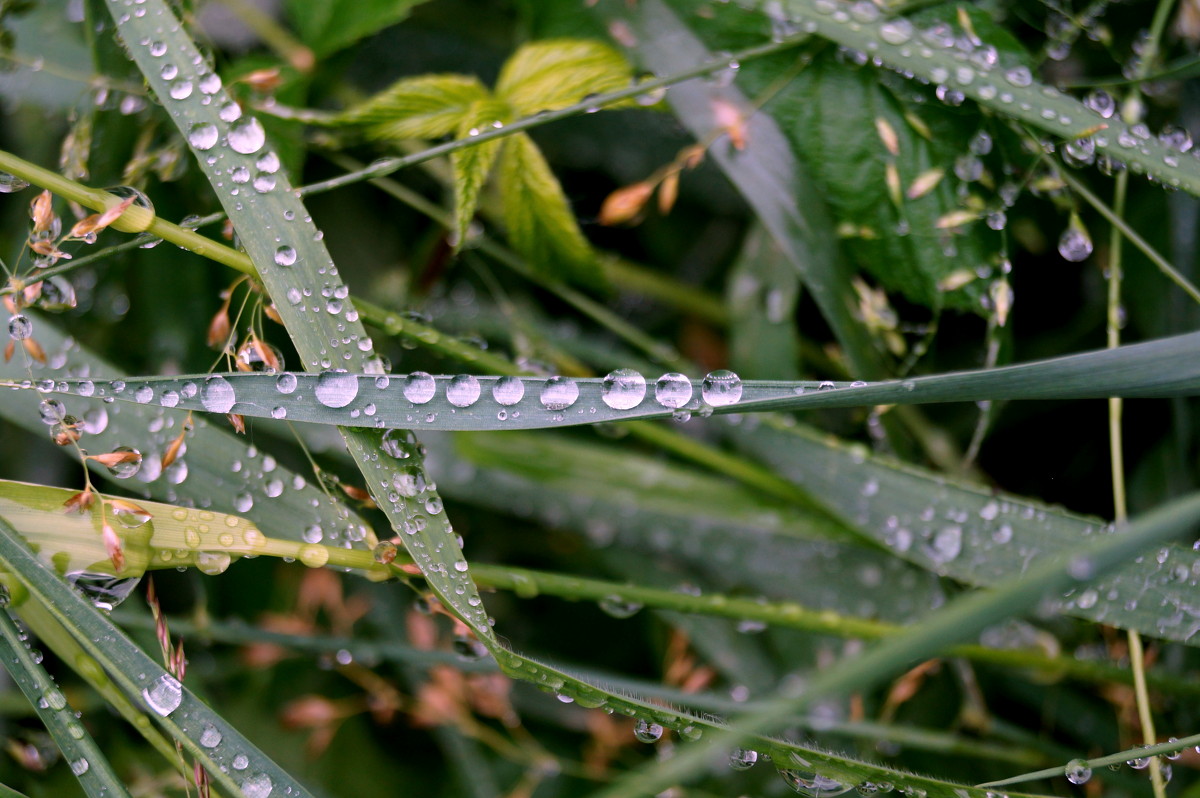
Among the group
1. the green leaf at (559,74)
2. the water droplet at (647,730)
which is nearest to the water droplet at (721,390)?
the water droplet at (647,730)

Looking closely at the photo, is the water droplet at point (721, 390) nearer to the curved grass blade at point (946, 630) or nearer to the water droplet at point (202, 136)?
the curved grass blade at point (946, 630)

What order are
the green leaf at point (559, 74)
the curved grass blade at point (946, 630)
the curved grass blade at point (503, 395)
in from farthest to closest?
the green leaf at point (559, 74) → the curved grass blade at point (503, 395) → the curved grass blade at point (946, 630)

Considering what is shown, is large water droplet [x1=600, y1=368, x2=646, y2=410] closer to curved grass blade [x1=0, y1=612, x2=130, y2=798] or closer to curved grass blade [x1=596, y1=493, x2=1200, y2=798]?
curved grass blade [x1=596, y1=493, x2=1200, y2=798]

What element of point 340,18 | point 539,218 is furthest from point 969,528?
point 340,18

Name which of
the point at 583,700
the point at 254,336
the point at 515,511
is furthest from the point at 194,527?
the point at 515,511

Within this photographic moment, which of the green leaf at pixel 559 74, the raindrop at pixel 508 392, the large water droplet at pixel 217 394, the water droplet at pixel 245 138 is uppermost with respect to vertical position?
the green leaf at pixel 559 74

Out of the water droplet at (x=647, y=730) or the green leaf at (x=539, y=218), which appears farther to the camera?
the green leaf at (x=539, y=218)
